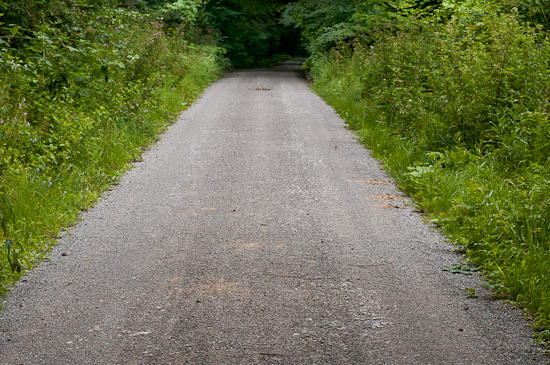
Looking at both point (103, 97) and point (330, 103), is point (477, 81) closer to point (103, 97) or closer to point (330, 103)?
point (103, 97)

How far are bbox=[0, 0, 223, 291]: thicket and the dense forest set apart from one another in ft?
0.07

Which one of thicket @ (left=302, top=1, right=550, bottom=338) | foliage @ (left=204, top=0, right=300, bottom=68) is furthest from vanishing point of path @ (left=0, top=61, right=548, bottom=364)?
foliage @ (left=204, top=0, right=300, bottom=68)

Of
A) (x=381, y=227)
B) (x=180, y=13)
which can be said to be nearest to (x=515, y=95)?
(x=381, y=227)

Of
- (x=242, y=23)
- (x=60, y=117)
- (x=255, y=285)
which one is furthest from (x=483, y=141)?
(x=242, y=23)

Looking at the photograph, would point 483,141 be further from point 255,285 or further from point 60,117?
point 60,117

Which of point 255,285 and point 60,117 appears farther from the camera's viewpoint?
point 60,117

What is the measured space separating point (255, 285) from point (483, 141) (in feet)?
14.2

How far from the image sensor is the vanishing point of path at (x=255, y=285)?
131 inches

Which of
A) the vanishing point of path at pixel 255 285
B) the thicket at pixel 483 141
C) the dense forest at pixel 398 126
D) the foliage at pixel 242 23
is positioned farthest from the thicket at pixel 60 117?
the foliage at pixel 242 23

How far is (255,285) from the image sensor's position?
13.8 ft

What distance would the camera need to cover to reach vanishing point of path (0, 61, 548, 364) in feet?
10.9

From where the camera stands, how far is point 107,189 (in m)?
6.90

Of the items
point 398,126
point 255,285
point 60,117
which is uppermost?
point 60,117

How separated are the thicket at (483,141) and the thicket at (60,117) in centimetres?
405
